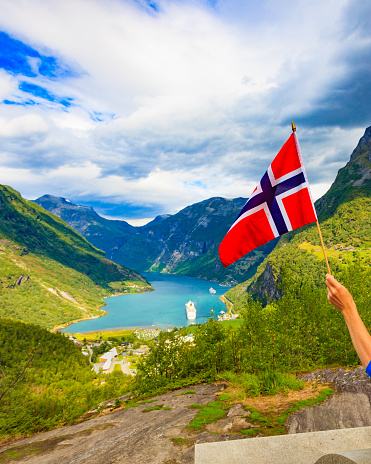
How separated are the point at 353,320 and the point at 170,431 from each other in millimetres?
8695

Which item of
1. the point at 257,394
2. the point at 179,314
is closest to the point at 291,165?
the point at 257,394

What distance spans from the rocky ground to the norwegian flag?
5.79m

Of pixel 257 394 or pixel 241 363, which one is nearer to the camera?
pixel 257 394

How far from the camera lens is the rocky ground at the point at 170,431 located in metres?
7.99

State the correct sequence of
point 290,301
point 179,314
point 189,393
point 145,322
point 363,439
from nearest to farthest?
point 363,439, point 189,393, point 290,301, point 145,322, point 179,314

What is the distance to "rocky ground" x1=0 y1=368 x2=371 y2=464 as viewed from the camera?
7992 mm

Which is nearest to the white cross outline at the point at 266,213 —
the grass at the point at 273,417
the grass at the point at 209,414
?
the grass at the point at 273,417

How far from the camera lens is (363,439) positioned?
16.9ft

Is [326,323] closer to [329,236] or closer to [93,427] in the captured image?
[93,427]

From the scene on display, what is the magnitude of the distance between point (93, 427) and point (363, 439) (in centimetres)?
1186

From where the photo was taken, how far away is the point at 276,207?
7.92 metres

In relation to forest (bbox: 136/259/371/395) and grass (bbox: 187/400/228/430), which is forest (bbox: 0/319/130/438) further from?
grass (bbox: 187/400/228/430)

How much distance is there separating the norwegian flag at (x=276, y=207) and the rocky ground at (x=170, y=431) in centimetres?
579

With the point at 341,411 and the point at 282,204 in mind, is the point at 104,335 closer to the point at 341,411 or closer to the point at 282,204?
the point at 341,411
